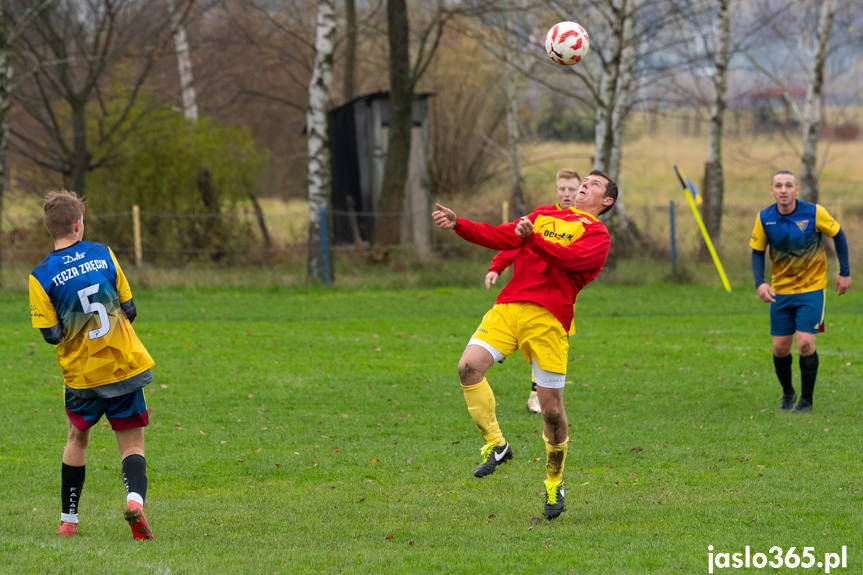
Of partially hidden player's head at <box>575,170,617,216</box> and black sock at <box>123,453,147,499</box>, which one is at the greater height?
partially hidden player's head at <box>575,170,617,216</box>

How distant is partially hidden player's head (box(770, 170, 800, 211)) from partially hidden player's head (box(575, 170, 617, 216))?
11.6 feet

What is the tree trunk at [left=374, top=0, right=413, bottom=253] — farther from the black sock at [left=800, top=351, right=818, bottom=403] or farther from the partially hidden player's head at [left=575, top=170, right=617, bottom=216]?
the partially hidden player's head at [left=575, top=170, right=617, bottom=216]

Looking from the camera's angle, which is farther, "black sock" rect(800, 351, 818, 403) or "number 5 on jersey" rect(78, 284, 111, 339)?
"black sock" rect(800, 351, 818, 403)

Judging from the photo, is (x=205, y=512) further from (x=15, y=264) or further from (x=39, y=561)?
(x=15, y=264)

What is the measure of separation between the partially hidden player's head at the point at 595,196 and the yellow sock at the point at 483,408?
1245 millimetres

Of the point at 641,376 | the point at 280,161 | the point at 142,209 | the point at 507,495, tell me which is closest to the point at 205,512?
the point at 507,495

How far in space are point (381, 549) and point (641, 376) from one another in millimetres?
7110

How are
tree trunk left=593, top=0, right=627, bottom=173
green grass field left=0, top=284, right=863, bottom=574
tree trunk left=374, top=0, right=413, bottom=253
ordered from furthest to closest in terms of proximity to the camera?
tree trunk left=374, top=0, right=413, bottom=253 < tree trunk left=593, top=0, right=627, bottom=173 < green grass field left=0, top=284, right=863, bottom=574

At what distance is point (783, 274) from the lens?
9.78 m

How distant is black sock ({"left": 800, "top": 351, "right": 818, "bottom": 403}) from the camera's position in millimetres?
9859

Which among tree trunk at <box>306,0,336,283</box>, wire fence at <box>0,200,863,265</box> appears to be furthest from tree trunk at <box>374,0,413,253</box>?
tree trunk at <box>306,0,336,283</box>

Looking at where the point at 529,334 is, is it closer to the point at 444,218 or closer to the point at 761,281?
the point at 444,218

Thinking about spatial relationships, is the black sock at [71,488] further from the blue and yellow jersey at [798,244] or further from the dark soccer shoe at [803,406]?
the dark soccer shoe at [803,406]

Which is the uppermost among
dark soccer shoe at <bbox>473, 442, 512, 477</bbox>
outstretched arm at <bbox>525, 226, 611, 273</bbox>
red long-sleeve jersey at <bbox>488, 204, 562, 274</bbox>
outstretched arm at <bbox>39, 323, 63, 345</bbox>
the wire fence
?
outstretched arm at <bbox>525, 226, 611, 273</bbox>
